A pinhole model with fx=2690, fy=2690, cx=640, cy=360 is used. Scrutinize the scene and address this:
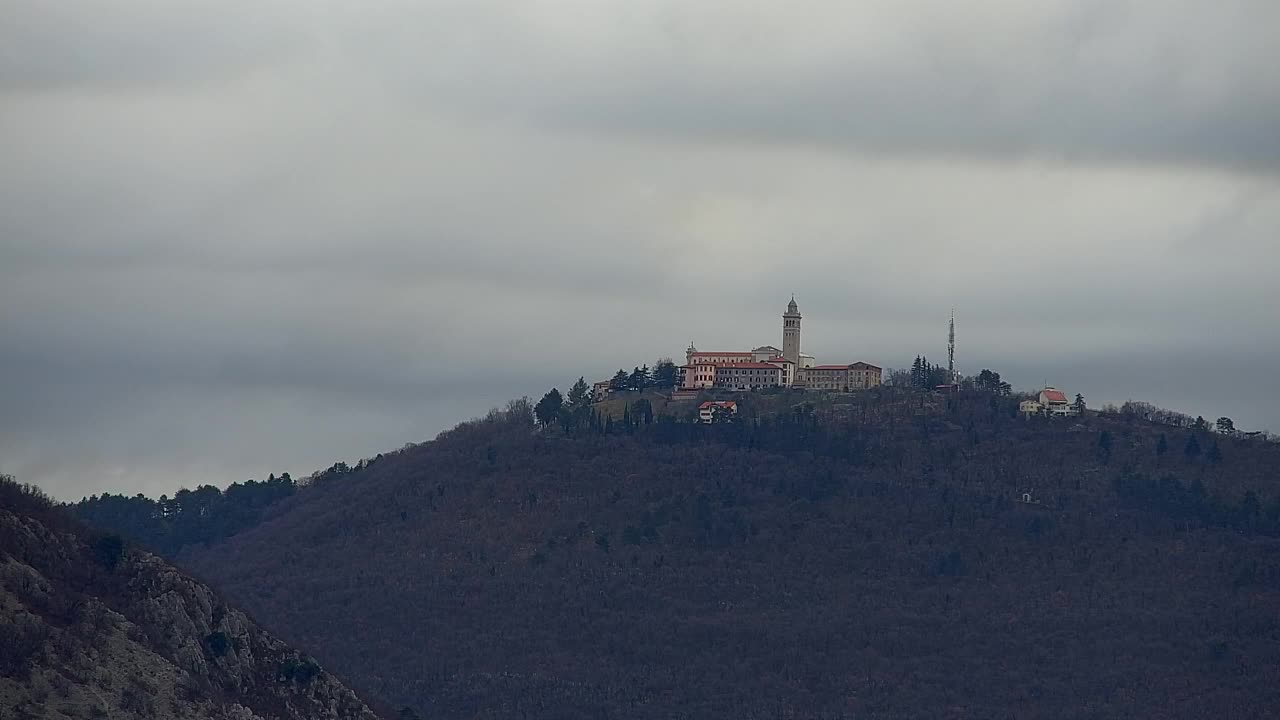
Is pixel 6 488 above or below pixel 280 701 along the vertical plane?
above

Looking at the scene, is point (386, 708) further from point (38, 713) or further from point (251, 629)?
point (38, 713)

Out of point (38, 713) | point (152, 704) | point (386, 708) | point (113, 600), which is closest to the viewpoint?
point (38, 713)

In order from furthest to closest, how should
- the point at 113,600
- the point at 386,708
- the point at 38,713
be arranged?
the point at 386,708
the point at 113,600
the point at 38,713

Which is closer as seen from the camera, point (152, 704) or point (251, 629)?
point (152, 704)

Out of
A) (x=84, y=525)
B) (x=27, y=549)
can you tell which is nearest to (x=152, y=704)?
(x=27, y=549)

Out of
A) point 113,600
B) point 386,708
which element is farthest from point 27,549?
point 386,708

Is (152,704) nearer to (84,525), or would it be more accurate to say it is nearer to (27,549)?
(27,549)
